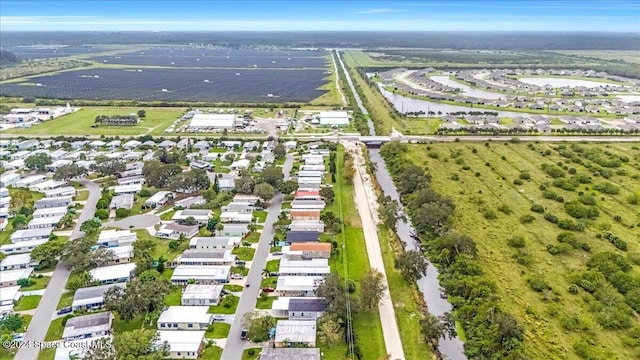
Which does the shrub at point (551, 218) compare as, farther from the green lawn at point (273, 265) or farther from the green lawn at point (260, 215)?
the green lawn at point (260, 215)

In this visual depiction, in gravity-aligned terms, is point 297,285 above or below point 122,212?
below

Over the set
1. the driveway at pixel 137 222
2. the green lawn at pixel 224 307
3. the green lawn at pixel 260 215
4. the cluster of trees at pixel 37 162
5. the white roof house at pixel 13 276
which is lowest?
the green lawn at pixel 224 307

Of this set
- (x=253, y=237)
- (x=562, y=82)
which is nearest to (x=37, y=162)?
(x=253, y=237)

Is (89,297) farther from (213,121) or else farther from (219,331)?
(213,121)

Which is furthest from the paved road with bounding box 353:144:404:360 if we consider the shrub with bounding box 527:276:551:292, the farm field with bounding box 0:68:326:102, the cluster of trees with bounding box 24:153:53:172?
the farm field with bounding box 0:68:326:102

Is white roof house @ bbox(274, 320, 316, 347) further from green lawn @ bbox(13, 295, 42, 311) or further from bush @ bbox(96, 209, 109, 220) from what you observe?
bush @ bbox(96, 209, 109, 220)

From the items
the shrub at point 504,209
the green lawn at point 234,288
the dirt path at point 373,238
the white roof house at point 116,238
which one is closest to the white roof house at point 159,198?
the white roof house at point 116,238

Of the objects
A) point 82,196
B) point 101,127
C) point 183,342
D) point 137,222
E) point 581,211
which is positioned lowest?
point 183,342

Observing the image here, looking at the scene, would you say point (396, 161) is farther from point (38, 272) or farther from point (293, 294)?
point (38, 272)
